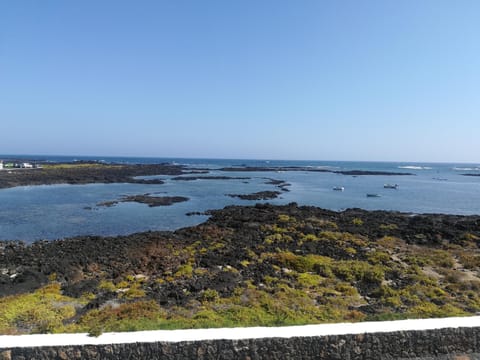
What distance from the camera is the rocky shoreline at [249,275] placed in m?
9.12

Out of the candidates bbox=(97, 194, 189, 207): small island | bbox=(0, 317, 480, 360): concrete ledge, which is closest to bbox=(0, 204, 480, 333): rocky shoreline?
bbox=(0, 317, 480, 360): concrete ledge

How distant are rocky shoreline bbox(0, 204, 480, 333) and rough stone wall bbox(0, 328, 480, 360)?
1.48 m

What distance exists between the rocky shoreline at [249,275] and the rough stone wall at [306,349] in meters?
1.48

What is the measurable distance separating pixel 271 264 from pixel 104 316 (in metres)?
7.90

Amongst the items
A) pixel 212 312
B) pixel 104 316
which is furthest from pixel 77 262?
pixel 212 312

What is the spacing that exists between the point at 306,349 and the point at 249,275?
27.1 feet

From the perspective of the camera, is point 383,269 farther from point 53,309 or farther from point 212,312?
point 53,309

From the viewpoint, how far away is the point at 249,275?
13.2 metres

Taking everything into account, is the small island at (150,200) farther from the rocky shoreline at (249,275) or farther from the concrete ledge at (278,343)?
the concrete ledge at (278,343)

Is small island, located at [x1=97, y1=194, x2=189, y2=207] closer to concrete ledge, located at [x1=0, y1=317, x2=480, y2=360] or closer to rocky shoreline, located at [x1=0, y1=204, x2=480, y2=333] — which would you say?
rocky shoreline, located at [x1=0, y1=204, x2=480, y2=333]

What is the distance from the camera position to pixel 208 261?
1502 centimetres

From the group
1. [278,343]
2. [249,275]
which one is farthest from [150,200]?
[278,343]

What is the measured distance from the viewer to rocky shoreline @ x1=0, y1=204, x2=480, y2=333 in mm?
9125

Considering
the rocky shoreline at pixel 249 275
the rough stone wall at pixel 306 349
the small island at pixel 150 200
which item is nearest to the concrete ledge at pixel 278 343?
the rough stone wall at pixel 306 349
